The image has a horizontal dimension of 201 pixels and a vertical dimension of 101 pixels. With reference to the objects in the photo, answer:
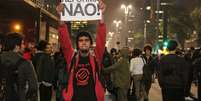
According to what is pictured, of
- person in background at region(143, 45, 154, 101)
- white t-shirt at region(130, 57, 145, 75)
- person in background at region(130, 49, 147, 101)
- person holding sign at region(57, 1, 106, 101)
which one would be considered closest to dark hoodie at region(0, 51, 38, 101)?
person holding sign at region(57, 1, 106, 101)

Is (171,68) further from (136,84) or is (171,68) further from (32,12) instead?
(32,12)

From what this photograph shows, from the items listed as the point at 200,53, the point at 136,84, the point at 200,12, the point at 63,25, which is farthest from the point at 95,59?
the point at 200,12

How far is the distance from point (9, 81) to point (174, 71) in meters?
3.97

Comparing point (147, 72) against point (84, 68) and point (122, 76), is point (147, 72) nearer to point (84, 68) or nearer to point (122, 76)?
point (122, 76)

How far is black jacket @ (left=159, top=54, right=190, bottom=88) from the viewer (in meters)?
10.1

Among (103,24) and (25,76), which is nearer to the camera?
(103,24)

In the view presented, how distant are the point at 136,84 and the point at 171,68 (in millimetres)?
6349

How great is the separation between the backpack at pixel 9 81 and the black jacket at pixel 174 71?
3778 millimetres

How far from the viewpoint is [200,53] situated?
39.8 ft

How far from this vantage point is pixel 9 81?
7203mm

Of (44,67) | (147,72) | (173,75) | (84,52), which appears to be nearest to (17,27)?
(147,72)

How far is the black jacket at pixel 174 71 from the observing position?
10.1 meters

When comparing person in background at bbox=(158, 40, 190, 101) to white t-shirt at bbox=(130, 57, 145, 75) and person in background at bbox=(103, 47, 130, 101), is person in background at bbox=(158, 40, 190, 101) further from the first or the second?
white t-shirt at bbox=(130, 57, 145, 75)

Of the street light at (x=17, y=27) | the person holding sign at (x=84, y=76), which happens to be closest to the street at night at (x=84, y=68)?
the person holding sign at (x=84, y=76)
